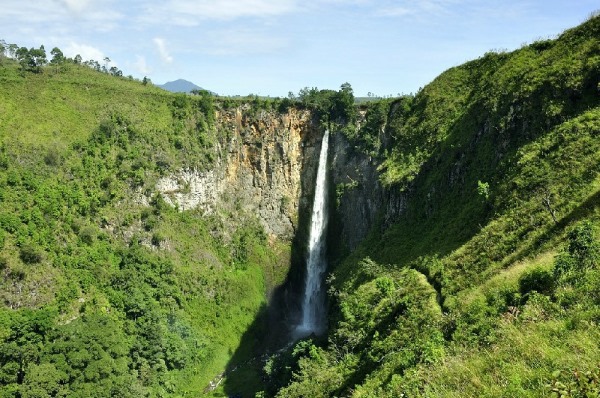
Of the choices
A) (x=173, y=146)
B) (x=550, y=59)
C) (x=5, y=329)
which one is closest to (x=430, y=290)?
(x=550, y=59)

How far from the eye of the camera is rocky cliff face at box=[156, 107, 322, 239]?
64875 millimetres

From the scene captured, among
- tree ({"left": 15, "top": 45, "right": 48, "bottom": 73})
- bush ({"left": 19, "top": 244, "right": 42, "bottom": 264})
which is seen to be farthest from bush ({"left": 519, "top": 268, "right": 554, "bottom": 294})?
tree ({"left": 15, "top": 45, "right": 48, "bottom": 73})

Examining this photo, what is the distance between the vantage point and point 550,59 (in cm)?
3744

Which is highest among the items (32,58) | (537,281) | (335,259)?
(32,58)

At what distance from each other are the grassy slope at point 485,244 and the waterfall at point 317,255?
43.6 feet

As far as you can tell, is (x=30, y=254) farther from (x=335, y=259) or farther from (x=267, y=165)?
(x=335, y=259)

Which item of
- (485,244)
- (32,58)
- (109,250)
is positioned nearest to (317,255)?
(109,250)

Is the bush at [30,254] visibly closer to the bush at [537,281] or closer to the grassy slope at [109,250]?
the grassy slope at [109,250]

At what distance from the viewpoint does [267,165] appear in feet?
218

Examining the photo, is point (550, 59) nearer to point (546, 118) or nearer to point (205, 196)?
point (546, 118)

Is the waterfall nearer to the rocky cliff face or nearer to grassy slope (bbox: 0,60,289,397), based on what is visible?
the rocky cliff face

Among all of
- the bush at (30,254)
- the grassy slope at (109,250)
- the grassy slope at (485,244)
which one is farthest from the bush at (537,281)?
the bush at (30,254)

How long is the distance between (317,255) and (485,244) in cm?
3806

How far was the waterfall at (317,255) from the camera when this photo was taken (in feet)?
199
